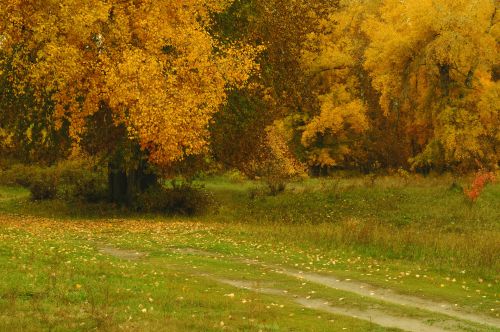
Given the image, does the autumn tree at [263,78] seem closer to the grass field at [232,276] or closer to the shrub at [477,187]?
the grass field at [232,276]

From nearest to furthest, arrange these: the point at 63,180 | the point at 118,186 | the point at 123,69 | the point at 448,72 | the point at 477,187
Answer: the point at 123,69
the point at 118,186
the point at 477,187
the point at 448,72
the point at 63,180

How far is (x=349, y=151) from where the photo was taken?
5281cm

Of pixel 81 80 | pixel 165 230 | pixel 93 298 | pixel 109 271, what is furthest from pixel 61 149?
pixel 93 298

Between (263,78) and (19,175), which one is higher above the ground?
(263,78)

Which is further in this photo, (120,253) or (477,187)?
(477,187)

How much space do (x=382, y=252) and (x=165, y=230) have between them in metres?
7.52

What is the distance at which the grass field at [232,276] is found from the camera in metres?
11.8

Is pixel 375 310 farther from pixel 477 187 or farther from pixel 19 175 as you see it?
pixel 19 175

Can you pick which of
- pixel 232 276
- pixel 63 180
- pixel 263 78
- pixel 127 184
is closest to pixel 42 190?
pixel 63 180

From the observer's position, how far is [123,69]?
2520 cm

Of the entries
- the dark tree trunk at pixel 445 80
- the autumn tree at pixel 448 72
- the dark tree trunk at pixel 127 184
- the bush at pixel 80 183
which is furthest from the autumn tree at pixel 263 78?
the dark tree trunk at pixel 445 80

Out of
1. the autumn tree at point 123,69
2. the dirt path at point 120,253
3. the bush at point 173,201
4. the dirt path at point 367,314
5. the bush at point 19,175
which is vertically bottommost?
the dirt path at point 367,314

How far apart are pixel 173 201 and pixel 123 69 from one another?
8.85 m

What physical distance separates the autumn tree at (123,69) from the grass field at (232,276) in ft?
10.8
